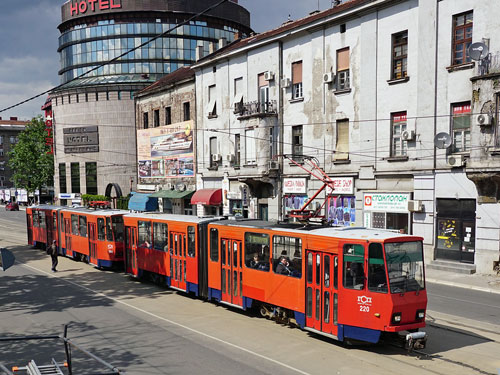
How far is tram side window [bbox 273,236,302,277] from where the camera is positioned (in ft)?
39.8

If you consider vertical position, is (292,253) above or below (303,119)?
below

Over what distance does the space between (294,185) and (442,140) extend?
32.5ft

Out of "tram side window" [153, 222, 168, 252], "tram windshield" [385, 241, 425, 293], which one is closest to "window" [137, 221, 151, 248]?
"tram side window" [153, 222, 168, 252]

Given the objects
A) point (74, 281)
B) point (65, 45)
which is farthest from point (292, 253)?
point (65, 45)

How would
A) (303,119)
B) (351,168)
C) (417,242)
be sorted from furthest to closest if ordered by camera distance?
(303,119) → (351,168) → (417,242)

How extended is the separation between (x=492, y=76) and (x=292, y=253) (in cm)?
1304

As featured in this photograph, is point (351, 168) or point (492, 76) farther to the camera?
point (351, 168)

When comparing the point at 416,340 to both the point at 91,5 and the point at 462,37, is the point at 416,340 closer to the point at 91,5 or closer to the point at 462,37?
the point at 462,37

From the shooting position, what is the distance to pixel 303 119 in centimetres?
2848

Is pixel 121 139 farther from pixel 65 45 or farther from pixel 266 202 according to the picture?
pixel 266 202

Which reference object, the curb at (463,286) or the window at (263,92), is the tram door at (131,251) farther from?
the window at (263,92)

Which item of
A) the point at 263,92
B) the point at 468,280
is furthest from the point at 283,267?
the point at 263,92

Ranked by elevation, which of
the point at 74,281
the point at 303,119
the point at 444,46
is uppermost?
the point at 444,46

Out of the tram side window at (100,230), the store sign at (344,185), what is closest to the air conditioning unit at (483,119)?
the store sign at (344,185)
